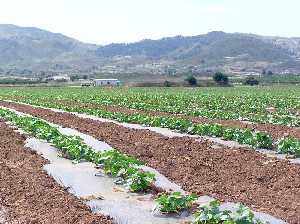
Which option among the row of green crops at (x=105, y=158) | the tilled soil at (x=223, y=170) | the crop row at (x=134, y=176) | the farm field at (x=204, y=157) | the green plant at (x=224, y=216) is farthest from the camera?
the row of green crops at (x=105, y=158)

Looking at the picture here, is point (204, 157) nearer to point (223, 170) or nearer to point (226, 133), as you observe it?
point (223, 170)

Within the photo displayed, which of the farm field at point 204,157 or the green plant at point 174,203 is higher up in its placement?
the green plant at point 174,203

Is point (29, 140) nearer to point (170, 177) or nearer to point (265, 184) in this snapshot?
point (170, 177)

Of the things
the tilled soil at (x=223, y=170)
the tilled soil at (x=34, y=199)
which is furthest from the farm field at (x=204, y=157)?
the tilled soil at (x=34, y=199)

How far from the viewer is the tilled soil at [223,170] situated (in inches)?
388

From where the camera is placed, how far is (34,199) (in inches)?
401

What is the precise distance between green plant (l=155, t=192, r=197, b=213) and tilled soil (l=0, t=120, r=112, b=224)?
0.84m

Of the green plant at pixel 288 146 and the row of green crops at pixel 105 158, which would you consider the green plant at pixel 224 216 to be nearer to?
the row of green crops at pixel 105 158

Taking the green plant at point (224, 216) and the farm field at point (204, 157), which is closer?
the green plant at point (224, 216)

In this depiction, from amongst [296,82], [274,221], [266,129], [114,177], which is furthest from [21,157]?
[296,82]

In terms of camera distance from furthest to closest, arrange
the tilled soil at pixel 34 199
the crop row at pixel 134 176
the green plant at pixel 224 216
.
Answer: the tilled soil at pixel 34 199
the crop row at pixel 134 176
the green plant at pixel 224 216

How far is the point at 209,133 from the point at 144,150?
4012 millimetres

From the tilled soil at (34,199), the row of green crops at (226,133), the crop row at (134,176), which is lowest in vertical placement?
the row of green crops at (226,133)

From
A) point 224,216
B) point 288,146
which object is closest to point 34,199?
point 224,216
